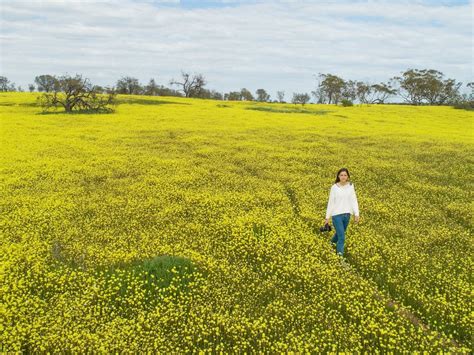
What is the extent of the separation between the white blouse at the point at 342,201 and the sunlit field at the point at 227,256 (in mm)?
1255

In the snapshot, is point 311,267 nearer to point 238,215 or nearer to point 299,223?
point 299,223

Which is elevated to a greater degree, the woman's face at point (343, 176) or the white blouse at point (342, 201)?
the woman's face at point (343, 176)

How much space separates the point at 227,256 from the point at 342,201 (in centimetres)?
374

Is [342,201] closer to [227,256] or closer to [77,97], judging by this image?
[227,256]

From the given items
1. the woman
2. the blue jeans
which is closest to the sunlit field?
the blue jeans

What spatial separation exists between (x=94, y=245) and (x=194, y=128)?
26163mm

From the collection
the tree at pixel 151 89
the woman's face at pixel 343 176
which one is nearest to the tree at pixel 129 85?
the tree at pixel 151 89

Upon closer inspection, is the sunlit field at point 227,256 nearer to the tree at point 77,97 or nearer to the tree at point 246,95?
the tree at point 77,97

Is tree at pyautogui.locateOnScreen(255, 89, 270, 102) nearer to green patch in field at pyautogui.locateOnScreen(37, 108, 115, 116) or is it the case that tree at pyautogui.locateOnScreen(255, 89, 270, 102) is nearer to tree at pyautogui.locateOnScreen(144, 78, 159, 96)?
tree at pyautogui.locateOnScreen(144, 78, 159, 96)

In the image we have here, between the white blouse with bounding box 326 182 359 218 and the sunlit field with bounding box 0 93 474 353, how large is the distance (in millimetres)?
1255

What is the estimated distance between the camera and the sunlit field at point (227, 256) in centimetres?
805

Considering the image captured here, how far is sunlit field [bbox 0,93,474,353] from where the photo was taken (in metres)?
8.05

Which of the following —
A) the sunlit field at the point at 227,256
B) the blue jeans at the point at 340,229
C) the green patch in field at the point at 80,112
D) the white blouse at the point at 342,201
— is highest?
the green patch in field at the point at 80,112

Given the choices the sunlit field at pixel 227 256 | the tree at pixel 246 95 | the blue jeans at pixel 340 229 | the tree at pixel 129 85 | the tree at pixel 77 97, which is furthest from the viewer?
the tree at pixel 246 95
